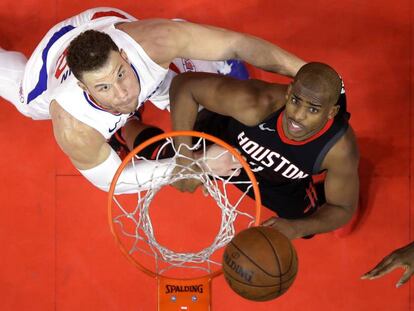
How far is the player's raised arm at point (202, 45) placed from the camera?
7.99 ft

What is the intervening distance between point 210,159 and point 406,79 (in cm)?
130

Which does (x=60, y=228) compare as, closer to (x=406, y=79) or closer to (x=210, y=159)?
(x=210, y=159)

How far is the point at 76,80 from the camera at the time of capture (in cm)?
235

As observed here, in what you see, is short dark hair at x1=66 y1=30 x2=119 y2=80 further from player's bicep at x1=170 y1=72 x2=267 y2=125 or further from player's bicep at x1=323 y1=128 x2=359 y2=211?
player's bicep at x1=323 y1=128 x2=359 y2=211

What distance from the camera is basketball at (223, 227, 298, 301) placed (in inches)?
79.3

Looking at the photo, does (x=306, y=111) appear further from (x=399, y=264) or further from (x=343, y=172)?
(x=399, y=264)

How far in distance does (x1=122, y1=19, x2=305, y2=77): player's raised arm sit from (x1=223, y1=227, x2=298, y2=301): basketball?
2.56 feet

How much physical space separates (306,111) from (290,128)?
0.14 meters

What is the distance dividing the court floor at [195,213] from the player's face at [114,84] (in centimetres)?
90

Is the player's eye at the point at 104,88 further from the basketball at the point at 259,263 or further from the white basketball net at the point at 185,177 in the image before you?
the basketball at the point at 259,263

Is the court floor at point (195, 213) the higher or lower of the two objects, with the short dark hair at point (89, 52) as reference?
lower

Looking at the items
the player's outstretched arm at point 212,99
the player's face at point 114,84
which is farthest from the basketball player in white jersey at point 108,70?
the player's outstretched arm at point 212,99

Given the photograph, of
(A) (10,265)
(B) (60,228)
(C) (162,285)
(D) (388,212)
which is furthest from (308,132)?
(A) (10,265)

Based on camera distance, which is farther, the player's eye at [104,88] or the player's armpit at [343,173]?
the player's armpit at [343,173]
